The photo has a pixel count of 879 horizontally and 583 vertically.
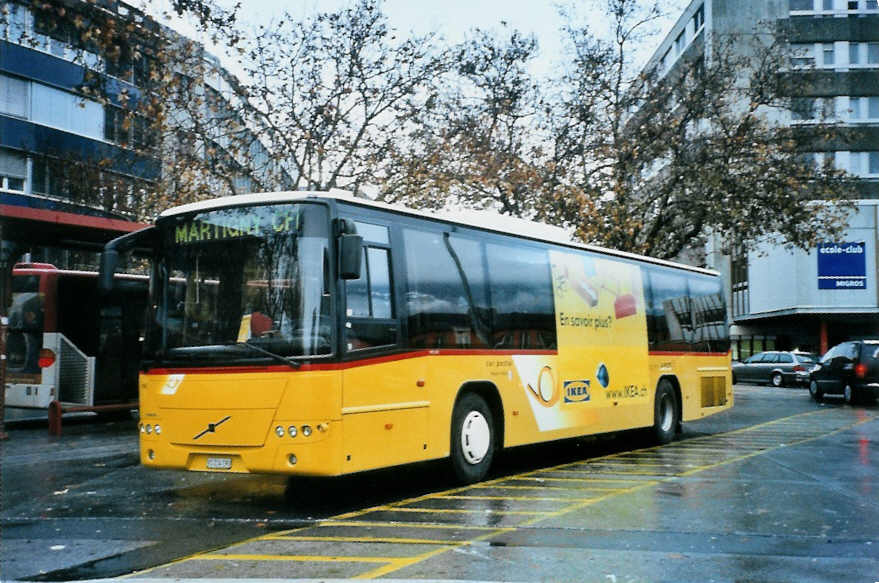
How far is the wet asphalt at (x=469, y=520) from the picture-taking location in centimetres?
670

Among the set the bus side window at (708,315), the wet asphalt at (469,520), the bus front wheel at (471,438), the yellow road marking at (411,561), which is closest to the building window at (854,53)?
the bus side window at (708,315)

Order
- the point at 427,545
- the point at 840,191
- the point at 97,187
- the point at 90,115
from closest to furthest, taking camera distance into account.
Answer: the point at 427,545 → the point at 840,191 → the point at 97,187 → the point at 90,115

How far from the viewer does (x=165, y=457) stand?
31.2ft

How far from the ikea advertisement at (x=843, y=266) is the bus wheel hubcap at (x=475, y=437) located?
4186 centimetres

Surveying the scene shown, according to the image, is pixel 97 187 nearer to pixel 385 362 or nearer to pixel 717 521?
pixel 385 362

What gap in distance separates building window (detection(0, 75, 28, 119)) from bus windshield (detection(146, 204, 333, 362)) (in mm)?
35997

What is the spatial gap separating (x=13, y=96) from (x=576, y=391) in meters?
36.2

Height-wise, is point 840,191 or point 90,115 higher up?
point 90,115

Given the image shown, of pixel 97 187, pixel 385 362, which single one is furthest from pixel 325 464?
pixel 97 187

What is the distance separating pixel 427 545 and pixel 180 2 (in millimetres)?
10874

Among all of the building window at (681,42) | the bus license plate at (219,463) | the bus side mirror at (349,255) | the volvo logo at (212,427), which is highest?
the building window at (681,42)

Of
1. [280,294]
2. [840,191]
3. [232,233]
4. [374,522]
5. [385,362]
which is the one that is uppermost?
[840,191]

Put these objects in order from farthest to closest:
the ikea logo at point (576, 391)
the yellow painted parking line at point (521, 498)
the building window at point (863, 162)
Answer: the building window at point (863, 162) → the ikea logo at point (576, 391) → the yellow painted parking line at point (521, 498)

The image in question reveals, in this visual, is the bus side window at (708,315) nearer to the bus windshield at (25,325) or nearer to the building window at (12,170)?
the bus windshield at (25,325)
